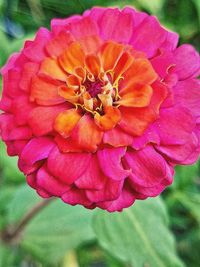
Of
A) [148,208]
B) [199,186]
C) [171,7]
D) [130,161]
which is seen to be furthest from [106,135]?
[171,7]

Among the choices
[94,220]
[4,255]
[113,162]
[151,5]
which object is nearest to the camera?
[113,162]

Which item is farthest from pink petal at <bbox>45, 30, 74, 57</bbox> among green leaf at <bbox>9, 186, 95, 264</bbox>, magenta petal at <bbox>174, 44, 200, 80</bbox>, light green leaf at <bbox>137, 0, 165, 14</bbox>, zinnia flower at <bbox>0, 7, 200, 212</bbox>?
light green leaf at <bbox>137, 0, 165, 14</bbox>

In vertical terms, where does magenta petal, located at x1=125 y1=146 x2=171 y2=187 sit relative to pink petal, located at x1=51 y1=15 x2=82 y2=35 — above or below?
below

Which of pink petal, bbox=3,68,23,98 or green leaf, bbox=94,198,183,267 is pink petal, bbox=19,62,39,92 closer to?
pink petal, bbox=3,68,23,98

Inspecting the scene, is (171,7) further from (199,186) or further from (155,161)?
(155,161)

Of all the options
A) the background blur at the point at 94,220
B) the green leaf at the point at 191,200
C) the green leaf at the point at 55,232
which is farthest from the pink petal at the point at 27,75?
the green leaf at the point at 191,200

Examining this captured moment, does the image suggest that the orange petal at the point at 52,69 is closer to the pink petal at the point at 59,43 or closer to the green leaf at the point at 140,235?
the pink petal at the point at 59,43

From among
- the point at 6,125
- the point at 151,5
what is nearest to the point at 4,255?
the point at 6,125

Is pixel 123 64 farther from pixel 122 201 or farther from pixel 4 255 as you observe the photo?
pixel 4 255
